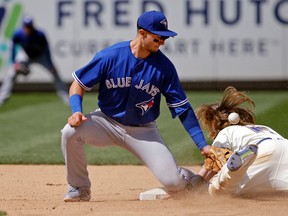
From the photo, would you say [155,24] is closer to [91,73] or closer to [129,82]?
[129,82]

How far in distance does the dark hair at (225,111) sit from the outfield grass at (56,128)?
7.94 ft

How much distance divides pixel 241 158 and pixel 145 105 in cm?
95

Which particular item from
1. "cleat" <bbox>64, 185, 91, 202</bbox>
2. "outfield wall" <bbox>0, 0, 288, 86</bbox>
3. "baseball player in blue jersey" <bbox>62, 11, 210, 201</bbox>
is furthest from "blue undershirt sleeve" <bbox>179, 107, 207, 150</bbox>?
"outfield wall" <bbox>0, 0, 288, 86</bbox>

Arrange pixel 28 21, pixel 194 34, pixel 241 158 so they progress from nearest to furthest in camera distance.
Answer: pixel 241 158 → pixel 28 21 → pixel 194 34

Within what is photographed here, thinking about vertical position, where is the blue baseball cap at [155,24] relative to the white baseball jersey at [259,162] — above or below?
above

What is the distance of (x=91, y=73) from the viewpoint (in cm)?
682

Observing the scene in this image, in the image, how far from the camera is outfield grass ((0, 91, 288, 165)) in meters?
10.6

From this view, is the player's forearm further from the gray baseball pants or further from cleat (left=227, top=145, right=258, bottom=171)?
cleat (left=227, top=145, right=258, bottom=171)

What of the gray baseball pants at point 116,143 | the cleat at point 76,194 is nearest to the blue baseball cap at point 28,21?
the gray baseball pants at point 116,143

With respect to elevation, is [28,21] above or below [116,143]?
below

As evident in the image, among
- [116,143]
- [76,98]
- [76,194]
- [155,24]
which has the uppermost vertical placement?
[155,24]

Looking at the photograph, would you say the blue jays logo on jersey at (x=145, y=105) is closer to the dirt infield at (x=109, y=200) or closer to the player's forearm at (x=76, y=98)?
the player's forearm at (x=76, y=98)

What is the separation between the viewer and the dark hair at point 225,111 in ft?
24.4

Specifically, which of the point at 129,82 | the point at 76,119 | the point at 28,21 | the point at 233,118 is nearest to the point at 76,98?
the point at 76,119
